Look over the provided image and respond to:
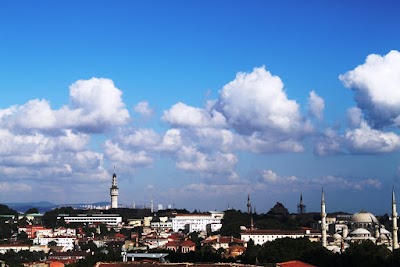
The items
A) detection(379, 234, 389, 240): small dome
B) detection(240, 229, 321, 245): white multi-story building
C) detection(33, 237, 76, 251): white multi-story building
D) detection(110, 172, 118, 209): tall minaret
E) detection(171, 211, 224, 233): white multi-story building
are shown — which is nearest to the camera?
detection(379, 234, 389, 240): small dome

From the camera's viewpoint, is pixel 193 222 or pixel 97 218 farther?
pixel 97 218

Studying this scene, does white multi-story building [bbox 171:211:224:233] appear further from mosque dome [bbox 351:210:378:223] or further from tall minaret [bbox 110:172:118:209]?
mosque dome [bbox 351:210:378:223]

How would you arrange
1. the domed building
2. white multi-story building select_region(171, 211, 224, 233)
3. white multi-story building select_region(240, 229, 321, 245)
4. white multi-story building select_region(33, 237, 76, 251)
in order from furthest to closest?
white multi-story building select_region(171, 211, 224, 233), white multi-story building select_region(33, 237, 76, 251), white multi-story building select_region(240, 229, 321, 245), the domed building

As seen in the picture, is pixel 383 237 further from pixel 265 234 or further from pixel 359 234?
pixel 265 234

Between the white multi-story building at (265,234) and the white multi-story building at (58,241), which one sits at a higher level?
the white multi-story building at (265,234)

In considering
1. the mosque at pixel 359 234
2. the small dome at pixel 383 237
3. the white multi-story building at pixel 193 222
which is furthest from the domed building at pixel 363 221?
the white multi-story building at pixel 193 222

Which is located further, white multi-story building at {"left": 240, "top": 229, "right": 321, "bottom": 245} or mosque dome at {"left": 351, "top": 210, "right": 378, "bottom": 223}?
white multi-story building at {"left": 240, "top": 229, "right": 321, "bottom": 245}

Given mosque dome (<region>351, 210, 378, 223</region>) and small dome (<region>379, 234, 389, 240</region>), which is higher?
mosque dome (<region>351, 210, 378, 223</region>)

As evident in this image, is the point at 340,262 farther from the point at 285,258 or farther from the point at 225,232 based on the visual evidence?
the point at 225,232

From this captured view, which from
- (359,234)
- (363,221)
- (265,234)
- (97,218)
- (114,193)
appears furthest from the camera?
(114,193)

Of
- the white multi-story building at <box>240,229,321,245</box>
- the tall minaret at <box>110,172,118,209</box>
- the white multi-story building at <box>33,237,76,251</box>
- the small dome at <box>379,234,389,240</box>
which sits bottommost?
the white multi-story building at <box>33,237,76,251</box>

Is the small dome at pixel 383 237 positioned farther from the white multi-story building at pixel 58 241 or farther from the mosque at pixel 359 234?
the white multi-story building at pixel 58 241

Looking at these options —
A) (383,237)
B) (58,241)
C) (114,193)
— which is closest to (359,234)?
(383,237)

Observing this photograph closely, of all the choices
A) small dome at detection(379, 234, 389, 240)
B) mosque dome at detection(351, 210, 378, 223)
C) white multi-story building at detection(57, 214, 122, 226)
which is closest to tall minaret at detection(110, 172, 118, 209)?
white multi-story building at detection(57, 214, 122, 226)
